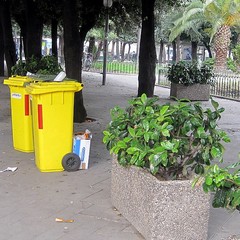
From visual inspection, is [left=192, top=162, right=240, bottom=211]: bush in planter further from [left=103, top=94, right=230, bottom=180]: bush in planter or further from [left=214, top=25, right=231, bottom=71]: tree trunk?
[left=214, top=25, right=231, bottom=71]: tree trunk

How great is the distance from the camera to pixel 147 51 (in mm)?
14719

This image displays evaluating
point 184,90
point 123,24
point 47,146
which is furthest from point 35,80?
point 123,24

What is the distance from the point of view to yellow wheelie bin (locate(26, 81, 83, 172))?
5840 mm

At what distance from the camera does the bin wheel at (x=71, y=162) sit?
5969mm

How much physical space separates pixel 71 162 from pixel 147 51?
9.26 metres

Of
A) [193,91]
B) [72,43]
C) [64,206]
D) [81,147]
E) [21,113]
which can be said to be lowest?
[64,206]

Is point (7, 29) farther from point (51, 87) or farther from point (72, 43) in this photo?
point (51, 87)

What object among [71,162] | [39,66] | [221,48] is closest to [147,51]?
[39,66]

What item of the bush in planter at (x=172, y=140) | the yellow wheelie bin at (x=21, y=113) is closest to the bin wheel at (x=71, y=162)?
the yellow wheelie bin at (x=21, y=113)

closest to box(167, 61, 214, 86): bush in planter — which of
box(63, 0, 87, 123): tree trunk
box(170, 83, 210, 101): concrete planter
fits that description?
box(170, 83, 210, 101): concrete planter

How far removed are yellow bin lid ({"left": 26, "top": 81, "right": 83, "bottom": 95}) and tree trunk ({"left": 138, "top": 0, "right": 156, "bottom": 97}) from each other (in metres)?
8.71

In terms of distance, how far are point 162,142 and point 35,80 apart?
2996 mm

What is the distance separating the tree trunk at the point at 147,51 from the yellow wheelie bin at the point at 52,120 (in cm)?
870

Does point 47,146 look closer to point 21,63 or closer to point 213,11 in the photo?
point 213,11
